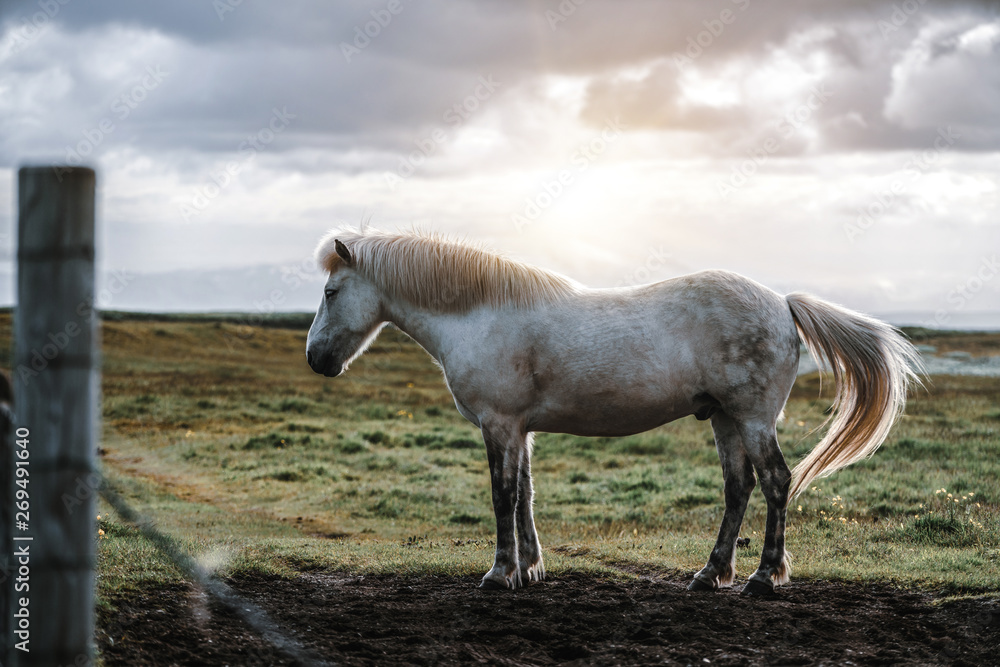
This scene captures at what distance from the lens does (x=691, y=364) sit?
22.5 ft

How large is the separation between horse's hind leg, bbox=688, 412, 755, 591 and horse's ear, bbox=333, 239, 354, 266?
3591mm

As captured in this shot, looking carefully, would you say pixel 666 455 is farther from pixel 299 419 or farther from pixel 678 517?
pixel 299 419

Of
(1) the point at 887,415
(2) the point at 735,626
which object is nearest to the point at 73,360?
(2) the point at 735,626

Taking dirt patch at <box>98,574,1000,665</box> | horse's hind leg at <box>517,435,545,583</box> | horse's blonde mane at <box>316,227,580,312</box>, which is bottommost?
dirt patch at <box>98,574,1000,665</box>

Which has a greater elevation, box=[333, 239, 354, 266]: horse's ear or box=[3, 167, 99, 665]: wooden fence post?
box=[333, 239, 354, 266]: horse's ear

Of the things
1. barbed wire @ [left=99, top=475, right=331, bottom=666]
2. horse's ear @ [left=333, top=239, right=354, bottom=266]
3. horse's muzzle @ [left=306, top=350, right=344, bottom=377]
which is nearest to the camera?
barbed wire @ [left=99, top=475, right=331, bottom=666]

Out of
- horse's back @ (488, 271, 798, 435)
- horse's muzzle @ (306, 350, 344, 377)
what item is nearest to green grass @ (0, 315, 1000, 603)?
horse's back @ (488, 271, 798, 435)

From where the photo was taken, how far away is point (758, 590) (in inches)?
260

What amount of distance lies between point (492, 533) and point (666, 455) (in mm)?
6102

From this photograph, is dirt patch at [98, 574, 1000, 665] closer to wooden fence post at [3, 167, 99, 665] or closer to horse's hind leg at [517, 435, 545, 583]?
horse's hind leg at [517, 435, 545, 583]

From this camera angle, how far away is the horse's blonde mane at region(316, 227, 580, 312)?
711 centimetres

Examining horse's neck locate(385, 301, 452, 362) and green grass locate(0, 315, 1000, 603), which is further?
green grass locate(0, 315, 1000, 603)

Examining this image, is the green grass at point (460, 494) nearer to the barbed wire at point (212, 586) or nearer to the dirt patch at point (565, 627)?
the dirt patch at point (565, 627)

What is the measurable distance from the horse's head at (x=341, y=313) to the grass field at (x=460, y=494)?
7.07 feet
